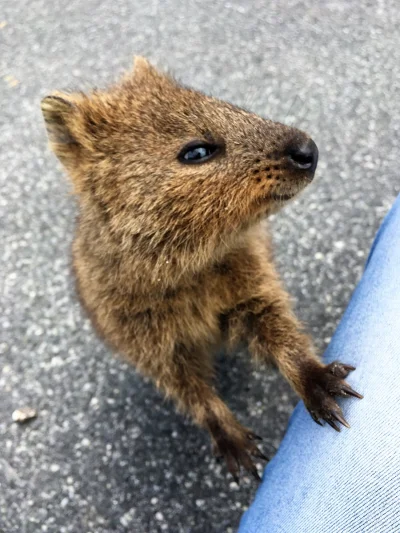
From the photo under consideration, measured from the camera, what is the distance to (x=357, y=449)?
5.75 ft

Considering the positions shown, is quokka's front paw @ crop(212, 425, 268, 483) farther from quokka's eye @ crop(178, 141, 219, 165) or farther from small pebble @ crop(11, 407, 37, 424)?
quokka's eye @ crop(178, 141, 219, 165)

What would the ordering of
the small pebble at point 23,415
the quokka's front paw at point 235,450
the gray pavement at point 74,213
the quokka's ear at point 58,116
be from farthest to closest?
the small pebble at point 23,415
the gray pavement at point 74,213
the quokka's front paw at point 235,450
the quokka's ear at point 58,116

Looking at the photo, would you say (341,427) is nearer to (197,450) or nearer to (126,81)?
(197,450)

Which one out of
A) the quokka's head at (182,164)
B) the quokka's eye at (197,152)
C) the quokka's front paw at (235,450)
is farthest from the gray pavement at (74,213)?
the quokka's eye at (197,152)

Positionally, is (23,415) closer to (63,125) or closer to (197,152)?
(63,125)

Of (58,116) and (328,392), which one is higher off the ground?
(58,116)

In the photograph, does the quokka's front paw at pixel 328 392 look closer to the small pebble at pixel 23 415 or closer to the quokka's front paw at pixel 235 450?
the quokka's front paw at pixel 235 450

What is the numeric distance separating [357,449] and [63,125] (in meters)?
1.64

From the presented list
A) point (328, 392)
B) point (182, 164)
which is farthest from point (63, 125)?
point (328, 392)

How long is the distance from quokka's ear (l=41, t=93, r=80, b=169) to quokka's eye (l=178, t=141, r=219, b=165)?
0.47 m

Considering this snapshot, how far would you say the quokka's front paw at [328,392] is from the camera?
1.97 meters

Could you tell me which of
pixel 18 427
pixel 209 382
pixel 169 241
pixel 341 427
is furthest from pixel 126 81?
pixel 18 427

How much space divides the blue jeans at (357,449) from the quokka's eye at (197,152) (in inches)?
33.7

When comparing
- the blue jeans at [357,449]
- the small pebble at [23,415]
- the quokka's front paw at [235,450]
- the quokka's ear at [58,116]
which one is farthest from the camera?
the small pebble at [23,415]
